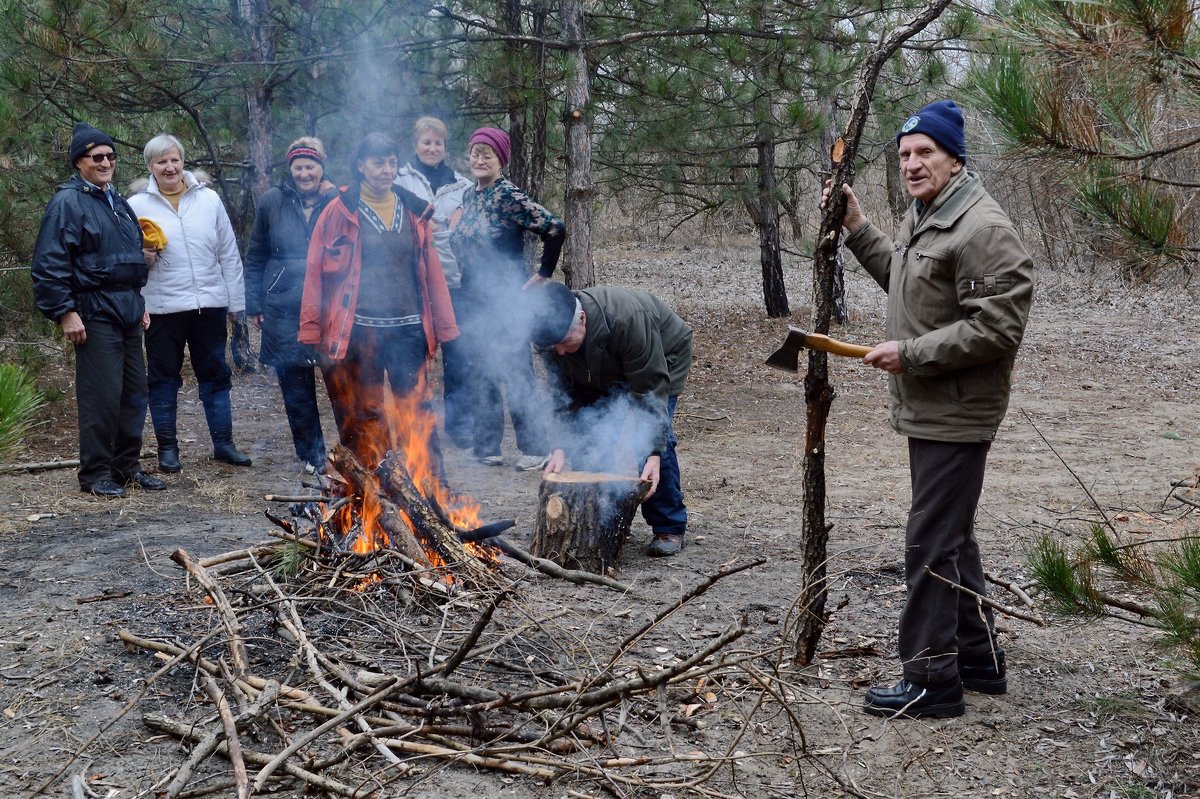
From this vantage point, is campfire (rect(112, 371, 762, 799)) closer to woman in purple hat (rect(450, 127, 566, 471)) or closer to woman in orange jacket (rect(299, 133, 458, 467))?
woman in orange jacket (rect(299, 133, 458, 467))

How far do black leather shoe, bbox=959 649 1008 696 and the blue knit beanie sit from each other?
1917 mm

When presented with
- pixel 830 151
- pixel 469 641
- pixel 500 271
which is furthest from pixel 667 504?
pixel 830 151

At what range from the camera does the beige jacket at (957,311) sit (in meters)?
3.35

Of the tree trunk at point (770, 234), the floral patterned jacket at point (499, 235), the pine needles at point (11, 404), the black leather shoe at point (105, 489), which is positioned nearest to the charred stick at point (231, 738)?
the pine needles at point (11, 404)

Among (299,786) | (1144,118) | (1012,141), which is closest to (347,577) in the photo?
(299,786)

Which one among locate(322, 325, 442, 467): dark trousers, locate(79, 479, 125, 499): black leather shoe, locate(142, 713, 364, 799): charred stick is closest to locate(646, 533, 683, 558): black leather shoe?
locate(322, 325, 442, 467): dark trousers

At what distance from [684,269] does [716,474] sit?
515 inches

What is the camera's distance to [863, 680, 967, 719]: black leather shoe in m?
3.68

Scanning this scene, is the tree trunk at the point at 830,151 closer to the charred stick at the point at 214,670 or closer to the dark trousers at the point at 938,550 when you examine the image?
the dark trousers at the point at 938,550

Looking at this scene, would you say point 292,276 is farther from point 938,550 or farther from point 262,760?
point 938,550

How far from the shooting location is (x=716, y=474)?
7.50 meters

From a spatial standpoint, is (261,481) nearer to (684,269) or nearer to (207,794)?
(207,794)

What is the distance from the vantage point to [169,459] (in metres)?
6.89

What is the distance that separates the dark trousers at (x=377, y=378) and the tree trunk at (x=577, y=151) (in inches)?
127
